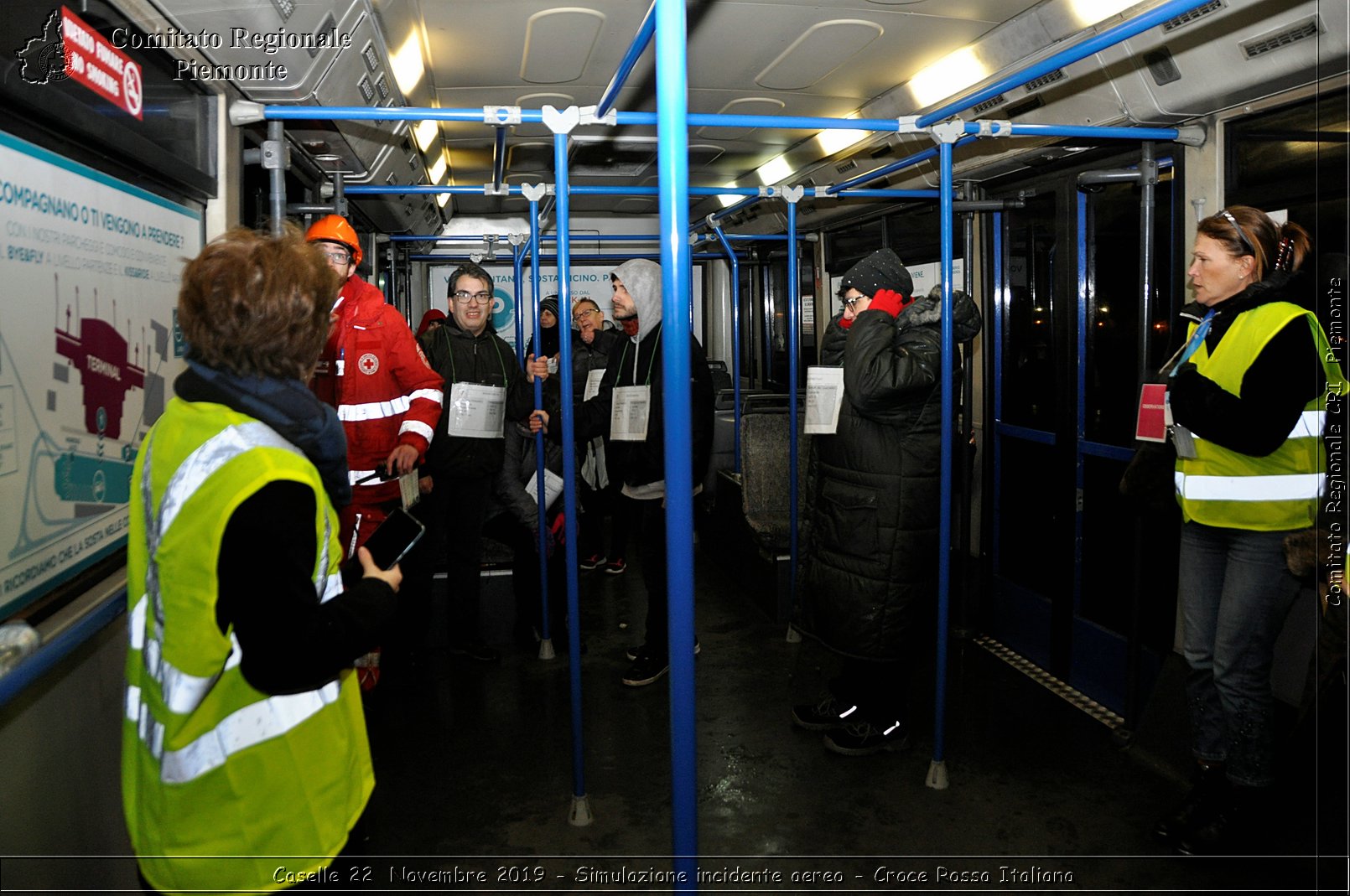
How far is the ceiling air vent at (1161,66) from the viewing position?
2973mm

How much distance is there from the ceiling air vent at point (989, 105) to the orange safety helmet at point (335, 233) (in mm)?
2598

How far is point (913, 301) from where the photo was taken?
326cm

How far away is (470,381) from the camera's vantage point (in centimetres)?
421

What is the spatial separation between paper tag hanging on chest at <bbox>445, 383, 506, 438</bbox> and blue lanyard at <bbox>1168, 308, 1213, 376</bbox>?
266 centimetres

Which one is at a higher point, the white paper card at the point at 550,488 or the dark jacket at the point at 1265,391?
the dark jacket at the point at 1265,391

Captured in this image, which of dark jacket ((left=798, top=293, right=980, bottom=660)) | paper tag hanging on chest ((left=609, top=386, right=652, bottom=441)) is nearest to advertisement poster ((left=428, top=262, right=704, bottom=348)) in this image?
paper tag hanging on chest ((left=609, top=386, right=652, bottom=441))

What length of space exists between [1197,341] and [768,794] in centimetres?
201

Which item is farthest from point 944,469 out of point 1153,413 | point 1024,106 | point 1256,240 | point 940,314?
point 1024,106

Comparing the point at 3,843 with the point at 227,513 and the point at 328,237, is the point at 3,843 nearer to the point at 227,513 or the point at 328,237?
the point at 227,513

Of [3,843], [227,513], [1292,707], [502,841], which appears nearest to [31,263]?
[227,513]

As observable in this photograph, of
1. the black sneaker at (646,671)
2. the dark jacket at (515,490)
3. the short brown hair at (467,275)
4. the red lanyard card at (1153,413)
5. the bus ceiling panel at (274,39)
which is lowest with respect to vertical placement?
the black sneaker at (646,671)

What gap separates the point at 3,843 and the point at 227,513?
37.8 inches

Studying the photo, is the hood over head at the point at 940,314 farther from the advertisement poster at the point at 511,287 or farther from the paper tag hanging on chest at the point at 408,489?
the advertisement poster at the point at 511,287

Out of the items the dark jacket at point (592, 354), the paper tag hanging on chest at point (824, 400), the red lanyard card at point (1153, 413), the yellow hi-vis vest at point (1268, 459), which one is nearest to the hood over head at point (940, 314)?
the paper tag hanging on chest at point (824, 400)
